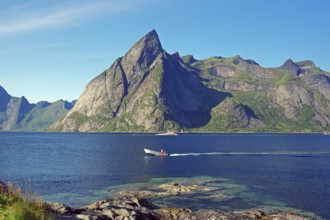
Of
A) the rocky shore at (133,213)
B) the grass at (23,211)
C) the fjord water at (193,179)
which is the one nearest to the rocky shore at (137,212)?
the rocky shore at (133,213)

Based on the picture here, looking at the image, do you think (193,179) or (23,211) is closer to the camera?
(23,211)

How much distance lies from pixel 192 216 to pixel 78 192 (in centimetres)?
4408

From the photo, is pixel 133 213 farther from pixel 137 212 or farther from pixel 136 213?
pixel 137 212

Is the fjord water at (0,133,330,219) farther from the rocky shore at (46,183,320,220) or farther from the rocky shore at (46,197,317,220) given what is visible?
the rocky shore at (46,197,317,220)

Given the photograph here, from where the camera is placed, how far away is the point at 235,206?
62.3 m

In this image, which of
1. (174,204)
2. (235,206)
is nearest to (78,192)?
(174,204)

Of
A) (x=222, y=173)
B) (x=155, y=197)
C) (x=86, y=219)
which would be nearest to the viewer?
(x=86, y=219)

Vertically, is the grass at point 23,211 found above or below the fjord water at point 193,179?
above

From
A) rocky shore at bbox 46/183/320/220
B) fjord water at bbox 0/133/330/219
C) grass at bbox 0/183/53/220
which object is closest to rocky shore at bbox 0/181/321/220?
rocky shore at bbox 46/183/320/220

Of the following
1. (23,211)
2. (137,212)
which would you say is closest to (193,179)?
(137,212)

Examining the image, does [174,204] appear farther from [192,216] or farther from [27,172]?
[27,172]

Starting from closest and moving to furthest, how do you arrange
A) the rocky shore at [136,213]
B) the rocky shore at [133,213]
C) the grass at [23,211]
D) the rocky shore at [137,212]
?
1. the grass at [23,211]
2. the rocky shore at [136,213]
3. the rocky shore at [137,212]
4. the rocky shore at [133,213]

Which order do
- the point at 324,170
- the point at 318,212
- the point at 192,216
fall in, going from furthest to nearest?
the point at 324,170, the point at 318,212, the point at 192,216

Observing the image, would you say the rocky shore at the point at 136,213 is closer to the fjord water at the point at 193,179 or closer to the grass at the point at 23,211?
the grass at the point at 23,211
